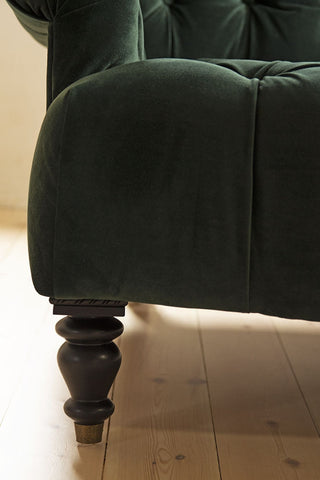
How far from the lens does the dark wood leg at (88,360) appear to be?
0.86m

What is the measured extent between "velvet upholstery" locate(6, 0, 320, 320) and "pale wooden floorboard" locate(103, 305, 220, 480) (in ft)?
0.71

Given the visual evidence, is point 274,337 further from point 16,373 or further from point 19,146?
point 19,146

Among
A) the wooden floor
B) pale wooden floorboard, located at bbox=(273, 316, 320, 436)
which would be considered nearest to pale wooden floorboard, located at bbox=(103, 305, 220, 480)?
the wooden floor

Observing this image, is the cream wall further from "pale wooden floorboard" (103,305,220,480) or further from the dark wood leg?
the dark wood leg

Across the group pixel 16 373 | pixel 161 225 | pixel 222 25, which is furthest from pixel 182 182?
pixel 222 25

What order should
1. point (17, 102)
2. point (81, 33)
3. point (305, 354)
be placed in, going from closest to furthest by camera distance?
point (81, 33), point (305, 354), point (17, 102)

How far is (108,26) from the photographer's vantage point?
0.91 m

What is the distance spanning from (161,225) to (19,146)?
6.48 feet

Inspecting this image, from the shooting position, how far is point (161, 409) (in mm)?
1038

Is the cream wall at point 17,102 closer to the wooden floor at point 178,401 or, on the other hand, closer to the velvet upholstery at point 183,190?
the wooden floor at point 178,401

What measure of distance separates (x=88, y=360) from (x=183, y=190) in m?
0.25

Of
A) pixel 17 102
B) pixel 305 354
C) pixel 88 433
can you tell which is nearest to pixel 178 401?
pixel 88 433

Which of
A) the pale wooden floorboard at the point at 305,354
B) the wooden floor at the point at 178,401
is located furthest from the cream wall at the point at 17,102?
the pale wooden floorboard at the point at 305,354

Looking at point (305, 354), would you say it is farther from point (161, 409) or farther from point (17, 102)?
point (17, 102)
